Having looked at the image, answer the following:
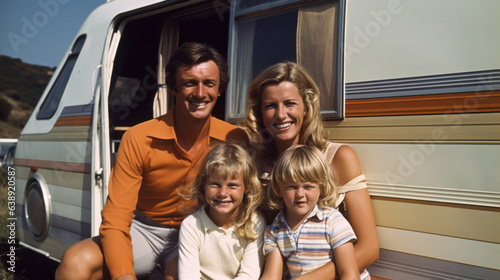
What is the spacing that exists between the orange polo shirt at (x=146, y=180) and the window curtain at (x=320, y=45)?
61 centimetres

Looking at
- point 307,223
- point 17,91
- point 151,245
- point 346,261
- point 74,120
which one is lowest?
point 151,245

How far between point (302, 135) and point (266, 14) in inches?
36.0

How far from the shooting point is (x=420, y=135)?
2.15 m

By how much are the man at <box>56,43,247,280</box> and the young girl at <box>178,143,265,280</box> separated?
0.26m

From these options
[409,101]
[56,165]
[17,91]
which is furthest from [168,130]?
[17,91]

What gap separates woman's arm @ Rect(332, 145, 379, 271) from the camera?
2.20 m

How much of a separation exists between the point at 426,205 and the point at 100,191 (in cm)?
254

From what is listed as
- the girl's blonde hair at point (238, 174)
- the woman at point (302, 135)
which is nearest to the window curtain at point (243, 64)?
the woman at point (302, 135)

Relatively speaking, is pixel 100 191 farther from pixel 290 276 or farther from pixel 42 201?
pixel 290 276

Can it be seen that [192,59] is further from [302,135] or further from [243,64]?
→ [302,135]

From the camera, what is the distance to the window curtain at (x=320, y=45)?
2.53 meters

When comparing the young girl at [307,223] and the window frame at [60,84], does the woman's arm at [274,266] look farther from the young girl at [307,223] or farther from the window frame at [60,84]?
the window frame at [60,84]

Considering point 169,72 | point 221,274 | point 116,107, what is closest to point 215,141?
point 169,72

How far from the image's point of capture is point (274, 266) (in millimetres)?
2197
